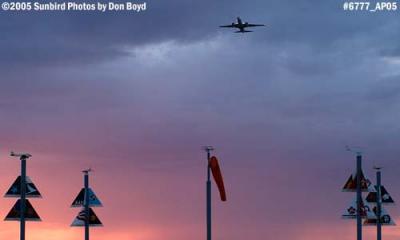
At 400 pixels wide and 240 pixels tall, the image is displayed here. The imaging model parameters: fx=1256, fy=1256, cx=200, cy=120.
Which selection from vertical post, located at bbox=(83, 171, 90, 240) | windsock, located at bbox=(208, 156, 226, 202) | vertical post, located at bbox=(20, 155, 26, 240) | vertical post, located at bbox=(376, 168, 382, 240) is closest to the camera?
vertical post, located at bbox=(20, 155, 26, 240)

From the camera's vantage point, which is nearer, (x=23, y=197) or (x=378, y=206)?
(x=23, y=197)

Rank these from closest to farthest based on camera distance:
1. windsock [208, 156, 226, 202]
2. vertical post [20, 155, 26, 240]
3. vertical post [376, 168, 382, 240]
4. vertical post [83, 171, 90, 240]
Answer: vertical post [20, 155, 26, 240], windsock [208, 156, 226, 202], vertical post [83, 171, 90, 240], vertical post [376, 168, 382, 240]

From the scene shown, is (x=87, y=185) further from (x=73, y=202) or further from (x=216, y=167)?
(x=216, y=167)

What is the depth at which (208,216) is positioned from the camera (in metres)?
73.8

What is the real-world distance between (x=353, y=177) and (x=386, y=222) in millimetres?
15335

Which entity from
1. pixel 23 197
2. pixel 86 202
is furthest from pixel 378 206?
pixel 23 197

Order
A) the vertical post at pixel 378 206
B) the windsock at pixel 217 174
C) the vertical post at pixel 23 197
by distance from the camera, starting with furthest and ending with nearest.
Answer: the vertical post at pixel 378 206 < the windsock at pixel 217 174 < the vertical post at pixel 23 197

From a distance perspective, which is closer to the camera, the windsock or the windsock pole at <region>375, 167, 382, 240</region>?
the windsock

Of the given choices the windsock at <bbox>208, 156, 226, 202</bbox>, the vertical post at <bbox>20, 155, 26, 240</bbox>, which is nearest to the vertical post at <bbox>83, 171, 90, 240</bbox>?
the windsock at <bbox>208, 156, 226, 202</bbox>

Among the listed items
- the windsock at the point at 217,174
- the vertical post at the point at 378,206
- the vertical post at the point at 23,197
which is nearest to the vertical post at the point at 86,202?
the windsock at the point at 217,174

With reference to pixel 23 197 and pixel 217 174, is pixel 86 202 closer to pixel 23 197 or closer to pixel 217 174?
pixel 217 174

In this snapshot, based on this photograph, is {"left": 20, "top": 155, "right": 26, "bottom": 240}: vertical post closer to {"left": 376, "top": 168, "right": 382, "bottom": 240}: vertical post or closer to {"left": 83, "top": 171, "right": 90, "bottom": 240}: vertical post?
{"left": 83, "top": 171, "right": 90, "bottom": 240}: vertical post

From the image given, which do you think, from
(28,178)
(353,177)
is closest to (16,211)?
(28,178)

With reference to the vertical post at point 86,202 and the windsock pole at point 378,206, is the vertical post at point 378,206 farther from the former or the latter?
the vertical post at point 86,202
